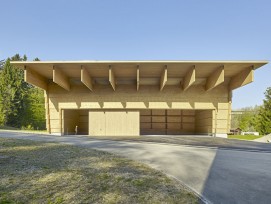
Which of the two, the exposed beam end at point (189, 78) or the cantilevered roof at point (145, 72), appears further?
the exposed beam end at point (189, 78)

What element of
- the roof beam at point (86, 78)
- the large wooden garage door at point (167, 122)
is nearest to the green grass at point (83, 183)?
the roof beam at point (86, 78)

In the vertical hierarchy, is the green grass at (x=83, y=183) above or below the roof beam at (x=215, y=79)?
below

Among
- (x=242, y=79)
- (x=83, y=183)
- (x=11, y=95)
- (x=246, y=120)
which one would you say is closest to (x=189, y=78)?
(x=242, y=79)

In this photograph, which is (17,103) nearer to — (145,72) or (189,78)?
(145,72)

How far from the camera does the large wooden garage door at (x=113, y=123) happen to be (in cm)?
2000

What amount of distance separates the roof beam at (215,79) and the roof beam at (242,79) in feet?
7.36

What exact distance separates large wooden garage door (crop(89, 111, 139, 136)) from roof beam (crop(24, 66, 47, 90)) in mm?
5535

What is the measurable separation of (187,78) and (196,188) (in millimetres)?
14539

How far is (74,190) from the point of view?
4145 millimetres

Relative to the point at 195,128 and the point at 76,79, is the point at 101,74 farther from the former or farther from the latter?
the point at 195,128

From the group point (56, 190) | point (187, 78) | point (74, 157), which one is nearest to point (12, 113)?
point (187, 78)

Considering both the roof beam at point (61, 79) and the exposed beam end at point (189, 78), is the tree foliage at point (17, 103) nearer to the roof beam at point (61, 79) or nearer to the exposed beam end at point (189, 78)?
the roof beam at point (61, 79)

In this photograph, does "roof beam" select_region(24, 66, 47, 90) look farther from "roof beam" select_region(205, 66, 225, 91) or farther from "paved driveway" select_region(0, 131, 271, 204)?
"roof beam" select_region(205, 66, 225, 91)

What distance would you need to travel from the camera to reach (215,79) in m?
17.6
